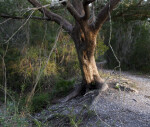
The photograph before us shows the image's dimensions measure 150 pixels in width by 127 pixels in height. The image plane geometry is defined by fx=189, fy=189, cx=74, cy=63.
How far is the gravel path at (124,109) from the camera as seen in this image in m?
3.44

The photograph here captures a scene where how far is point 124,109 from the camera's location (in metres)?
4.02

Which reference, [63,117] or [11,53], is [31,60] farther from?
[63,117]

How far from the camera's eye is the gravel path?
344 centimetres

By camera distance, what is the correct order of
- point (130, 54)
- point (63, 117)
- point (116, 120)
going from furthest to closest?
point (130, 54), point (63, 117), point (116, 120)

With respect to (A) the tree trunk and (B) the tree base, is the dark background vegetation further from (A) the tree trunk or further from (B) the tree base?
(A) the tree trunk

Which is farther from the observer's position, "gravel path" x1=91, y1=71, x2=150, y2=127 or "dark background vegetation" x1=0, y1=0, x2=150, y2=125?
"dark background vegetation" x1=0, y1=0, x2=150, y2=125

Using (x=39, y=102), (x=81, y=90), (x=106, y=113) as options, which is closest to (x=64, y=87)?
(x=81, y=90)

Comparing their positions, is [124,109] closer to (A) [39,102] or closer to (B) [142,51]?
(A) [39,102]

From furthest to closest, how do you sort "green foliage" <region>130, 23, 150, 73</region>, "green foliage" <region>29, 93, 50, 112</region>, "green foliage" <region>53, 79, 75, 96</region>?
1. "green foliage" <region>130, 23, 150, 73</region>
2. "green foliage" <region>53, 79, 75, 96</region>
3. "green foliage" <region>29, 93, 50, 112</region>

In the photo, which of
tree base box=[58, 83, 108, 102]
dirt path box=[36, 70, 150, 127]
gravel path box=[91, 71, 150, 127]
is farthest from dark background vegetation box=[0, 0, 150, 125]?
gravel path box=[91, 71, 150, 127]

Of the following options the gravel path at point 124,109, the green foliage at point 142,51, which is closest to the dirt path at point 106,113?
the gravel path at point 124,109

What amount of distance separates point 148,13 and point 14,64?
536 centimetres

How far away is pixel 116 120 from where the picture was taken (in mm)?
3541

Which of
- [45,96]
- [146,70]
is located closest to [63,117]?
[45,96]
